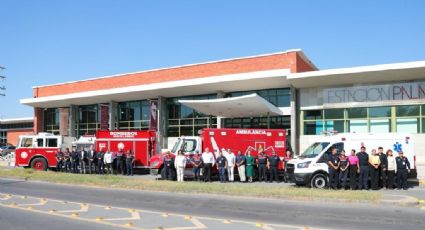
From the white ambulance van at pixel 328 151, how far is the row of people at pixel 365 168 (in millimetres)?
469

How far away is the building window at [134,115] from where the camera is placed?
39291 mm

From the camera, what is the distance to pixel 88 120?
4362cm

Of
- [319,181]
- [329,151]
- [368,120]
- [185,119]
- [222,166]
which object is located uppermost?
[185,119]

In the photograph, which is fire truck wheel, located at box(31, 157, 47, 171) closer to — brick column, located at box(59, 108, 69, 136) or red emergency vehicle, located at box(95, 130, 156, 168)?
red emergency vehicle, located at box(95, 130, 156, 168)

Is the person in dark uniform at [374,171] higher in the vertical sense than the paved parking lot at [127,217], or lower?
higher

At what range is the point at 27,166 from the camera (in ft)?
96.1

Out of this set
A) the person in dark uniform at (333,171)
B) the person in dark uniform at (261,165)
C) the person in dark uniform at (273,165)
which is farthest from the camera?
the person in dark uniform at (261,165)

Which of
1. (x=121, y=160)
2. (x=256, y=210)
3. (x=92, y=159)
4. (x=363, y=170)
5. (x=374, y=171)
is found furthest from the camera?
(x=92, y=159)

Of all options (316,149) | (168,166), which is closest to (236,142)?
(168,166)

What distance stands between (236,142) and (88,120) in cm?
2394

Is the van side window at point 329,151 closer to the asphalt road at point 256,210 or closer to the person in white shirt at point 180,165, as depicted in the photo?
the asphalt road at point 256,210

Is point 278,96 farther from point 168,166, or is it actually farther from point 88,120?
point 88,120

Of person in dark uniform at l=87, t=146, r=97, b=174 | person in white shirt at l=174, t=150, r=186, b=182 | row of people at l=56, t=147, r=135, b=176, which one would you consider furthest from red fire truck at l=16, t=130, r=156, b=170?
person in white shirt at l=174, t=150, r=186, b=182

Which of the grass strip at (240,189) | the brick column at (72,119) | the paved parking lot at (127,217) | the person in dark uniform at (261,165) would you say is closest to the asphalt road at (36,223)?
the paved parking lot at (127,217)
